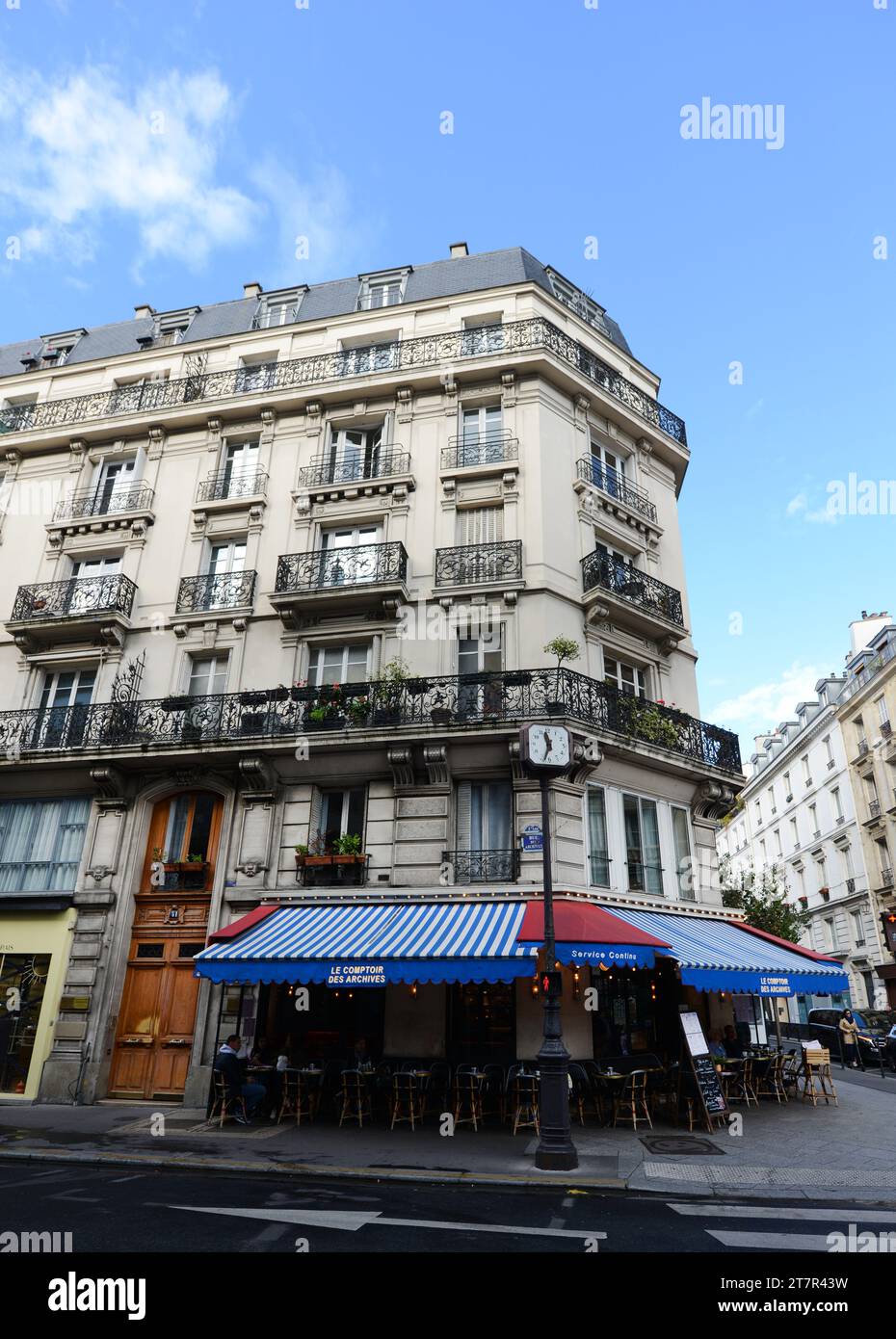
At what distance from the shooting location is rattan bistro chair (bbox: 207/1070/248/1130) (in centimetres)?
1195

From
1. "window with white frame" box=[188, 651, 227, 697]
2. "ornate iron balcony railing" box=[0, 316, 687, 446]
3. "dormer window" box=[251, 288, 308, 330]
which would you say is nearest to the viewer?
"window with white frame" box=[188, 651, 227, 697]

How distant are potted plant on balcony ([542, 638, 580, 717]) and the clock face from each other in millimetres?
3485

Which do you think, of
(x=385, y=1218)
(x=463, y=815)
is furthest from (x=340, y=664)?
(x=385, y=1218)

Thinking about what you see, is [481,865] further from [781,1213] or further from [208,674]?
[208,674]

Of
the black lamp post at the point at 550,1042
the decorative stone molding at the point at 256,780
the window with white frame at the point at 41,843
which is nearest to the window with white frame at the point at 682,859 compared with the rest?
the black lamp post at the point at 550,1042

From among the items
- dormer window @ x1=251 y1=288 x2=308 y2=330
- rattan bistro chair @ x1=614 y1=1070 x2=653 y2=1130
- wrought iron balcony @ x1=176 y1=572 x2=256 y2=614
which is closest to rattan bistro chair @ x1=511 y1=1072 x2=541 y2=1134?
rattan bistro chair @ x1=614 y1=1070 x2=653 y2=1130

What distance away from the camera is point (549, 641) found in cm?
1571

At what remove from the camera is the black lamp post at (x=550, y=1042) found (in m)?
8.88

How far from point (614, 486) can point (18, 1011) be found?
17577 mm

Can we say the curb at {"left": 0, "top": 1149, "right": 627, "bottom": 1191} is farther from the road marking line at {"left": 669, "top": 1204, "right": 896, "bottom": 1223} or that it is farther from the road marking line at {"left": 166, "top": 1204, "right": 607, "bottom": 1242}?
the road marking line at {"left": 166, "top": 1204, "right": 607, "bottom": 1242}

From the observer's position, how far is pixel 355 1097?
502 inches

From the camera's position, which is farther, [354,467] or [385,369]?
[385,369]

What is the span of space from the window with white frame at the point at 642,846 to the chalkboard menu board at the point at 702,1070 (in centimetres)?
368
